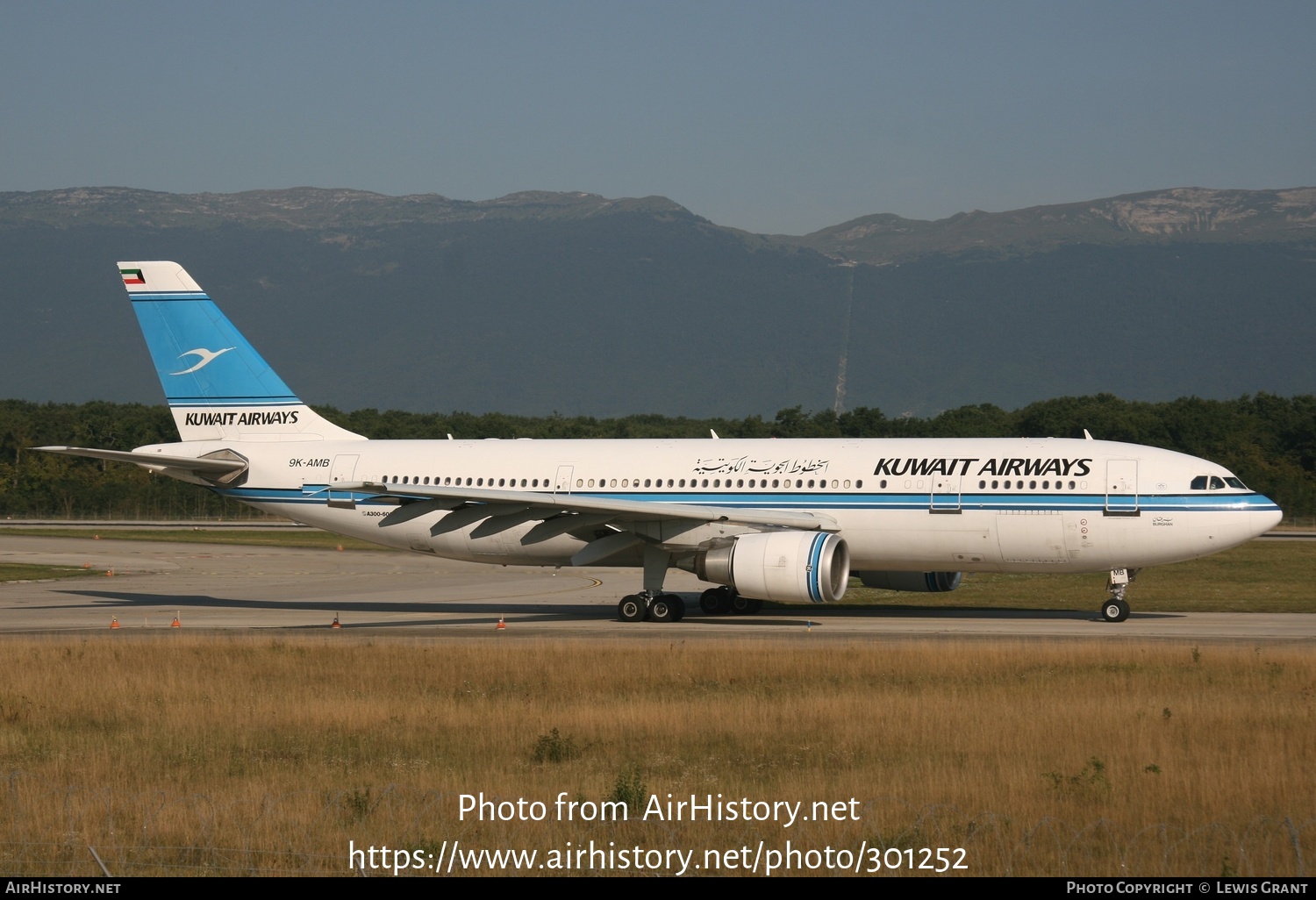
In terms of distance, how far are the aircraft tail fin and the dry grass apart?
11.9m

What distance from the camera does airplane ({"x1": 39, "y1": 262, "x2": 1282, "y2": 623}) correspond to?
27.9m

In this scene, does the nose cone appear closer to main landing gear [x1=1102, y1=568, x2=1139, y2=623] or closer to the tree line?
main landing gear [x1=1102, y1=568, x2=1139, y2=623]

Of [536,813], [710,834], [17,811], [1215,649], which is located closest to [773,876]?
[710,834]

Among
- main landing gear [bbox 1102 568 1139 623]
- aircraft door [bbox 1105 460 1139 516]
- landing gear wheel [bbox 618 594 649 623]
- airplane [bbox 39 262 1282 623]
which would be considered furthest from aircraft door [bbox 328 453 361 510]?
main landing gear [bbox 1102 568 1139 623]

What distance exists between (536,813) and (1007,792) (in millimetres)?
4153

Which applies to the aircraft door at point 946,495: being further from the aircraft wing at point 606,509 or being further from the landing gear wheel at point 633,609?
the landing gear wheel at point 633,609

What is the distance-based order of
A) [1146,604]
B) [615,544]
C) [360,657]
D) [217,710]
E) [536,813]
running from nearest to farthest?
[536,813]
[217,710]
[360,657]
[615,544]
[1146,604]

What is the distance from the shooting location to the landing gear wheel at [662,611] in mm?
30375

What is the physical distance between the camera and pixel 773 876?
395 inches

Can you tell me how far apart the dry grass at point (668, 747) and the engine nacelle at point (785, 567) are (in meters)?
3.76

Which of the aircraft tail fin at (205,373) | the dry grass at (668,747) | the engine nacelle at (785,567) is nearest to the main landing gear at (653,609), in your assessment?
the engine nacelle at (785,567)
